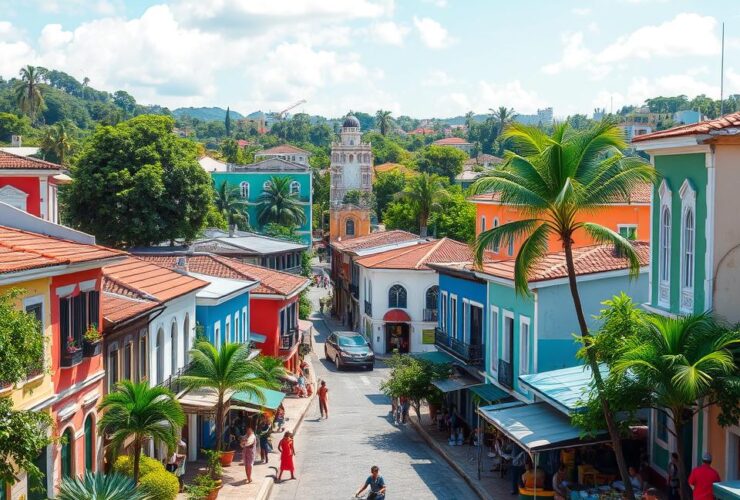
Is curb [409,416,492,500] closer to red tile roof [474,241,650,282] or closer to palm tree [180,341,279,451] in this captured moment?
red tile roof [474,241,650,282]

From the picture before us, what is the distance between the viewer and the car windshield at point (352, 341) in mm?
51684

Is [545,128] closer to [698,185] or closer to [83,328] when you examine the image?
[698,185]

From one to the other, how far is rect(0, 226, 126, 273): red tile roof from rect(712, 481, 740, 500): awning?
34.6 ft

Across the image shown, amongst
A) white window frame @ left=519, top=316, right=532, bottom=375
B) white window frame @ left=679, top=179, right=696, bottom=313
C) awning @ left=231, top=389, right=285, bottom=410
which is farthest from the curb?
white window frame @ left=679, top=179, right=696, bottom=313

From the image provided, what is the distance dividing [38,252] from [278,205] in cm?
7786

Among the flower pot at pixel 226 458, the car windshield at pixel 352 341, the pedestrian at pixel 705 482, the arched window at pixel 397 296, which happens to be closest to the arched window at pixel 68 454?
the flower pot at pixel 226 458

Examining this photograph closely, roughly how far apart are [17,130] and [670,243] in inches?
4643

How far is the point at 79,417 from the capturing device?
19.7 m

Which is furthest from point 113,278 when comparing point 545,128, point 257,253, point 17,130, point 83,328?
point 17,130

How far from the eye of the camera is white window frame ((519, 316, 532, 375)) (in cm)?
2773

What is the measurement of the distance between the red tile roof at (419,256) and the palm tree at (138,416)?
111ft

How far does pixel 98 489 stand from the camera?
16531 millimetres

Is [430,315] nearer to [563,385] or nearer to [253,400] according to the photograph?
[253,400]

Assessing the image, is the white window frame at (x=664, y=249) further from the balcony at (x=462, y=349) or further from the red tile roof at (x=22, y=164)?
the red tile roof at (x=22, y=164)
